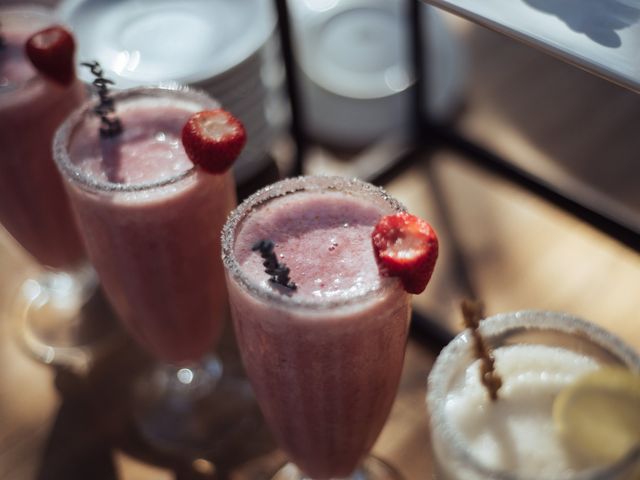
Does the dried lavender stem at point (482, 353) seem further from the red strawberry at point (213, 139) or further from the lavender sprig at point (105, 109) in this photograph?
the lavender sprig at point (105, 109)

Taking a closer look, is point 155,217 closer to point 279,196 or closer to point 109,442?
point 279,196

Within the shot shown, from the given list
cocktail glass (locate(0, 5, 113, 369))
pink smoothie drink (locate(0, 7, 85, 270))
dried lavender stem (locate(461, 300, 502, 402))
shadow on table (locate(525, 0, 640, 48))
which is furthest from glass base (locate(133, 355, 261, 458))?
shadow on table (locate(525, 0, 640, 48))

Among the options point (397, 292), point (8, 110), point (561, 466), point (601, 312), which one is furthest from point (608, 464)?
point (8, 110)

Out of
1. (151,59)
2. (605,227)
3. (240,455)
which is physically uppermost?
(151,59)

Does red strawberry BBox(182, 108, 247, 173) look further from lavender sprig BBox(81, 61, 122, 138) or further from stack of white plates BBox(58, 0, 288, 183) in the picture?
stack of white plates BBox(58, 0, 288, 183)

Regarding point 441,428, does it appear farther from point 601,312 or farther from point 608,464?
point 601,312

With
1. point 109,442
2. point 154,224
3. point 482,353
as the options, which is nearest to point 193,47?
point 154,224
